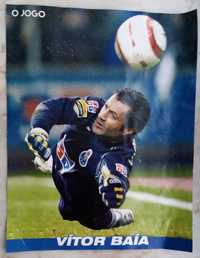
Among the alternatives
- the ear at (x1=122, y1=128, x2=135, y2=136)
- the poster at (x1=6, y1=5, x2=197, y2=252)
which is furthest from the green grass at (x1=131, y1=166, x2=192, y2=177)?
the ear at (x1=122, y1=128, x2=135, y2=136)

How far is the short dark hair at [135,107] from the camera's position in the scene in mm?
2039

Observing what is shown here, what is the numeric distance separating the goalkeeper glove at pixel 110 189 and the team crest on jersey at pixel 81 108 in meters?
0.19

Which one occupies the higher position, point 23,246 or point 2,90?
point 2,90

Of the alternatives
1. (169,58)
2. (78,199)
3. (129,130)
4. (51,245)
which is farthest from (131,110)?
(51,245)

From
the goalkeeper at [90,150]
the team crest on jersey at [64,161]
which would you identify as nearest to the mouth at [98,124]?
the goalkeeper at [90,150]

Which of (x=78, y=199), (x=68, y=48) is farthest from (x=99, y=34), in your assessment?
(x=78, y=199)

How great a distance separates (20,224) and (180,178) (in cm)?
56

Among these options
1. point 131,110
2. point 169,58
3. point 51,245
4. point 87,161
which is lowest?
point 51,245

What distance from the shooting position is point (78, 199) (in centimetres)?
203

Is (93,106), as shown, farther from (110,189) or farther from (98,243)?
(98,243)

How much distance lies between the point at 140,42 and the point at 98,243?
687 mm

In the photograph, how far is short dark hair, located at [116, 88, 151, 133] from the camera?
2.04 m

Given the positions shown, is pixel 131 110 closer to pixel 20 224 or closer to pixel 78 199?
pixel 78 199

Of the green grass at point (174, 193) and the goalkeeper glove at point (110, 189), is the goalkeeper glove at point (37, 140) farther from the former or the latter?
the green grass at point (174, 193)
